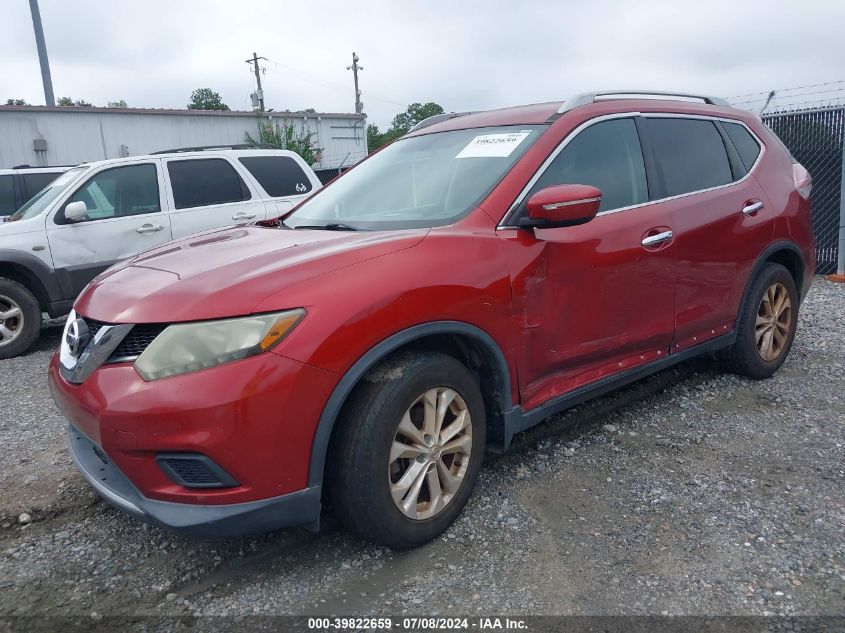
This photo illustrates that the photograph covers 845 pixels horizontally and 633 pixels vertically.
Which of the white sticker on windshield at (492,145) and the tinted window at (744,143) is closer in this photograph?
the white sticker on windshield at (492,145)

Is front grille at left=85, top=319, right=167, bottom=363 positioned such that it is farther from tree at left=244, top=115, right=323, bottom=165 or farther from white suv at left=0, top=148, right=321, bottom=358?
tree at left=244, top=115, right=323, bottom=165

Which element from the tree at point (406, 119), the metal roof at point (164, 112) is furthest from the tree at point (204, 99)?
the metal roof at point (164, 112)

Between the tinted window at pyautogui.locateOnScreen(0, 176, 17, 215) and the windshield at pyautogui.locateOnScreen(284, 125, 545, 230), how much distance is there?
22.4ft

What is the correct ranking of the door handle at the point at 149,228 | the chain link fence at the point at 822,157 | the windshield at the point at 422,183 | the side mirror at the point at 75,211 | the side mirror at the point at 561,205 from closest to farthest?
the side mirror at the point at 561,205 < the windshield at the point at 422,183 < the side mirror at the point at 75,211 < the door handle at the point at 149,228 < the chain link fence at the point at 822,157

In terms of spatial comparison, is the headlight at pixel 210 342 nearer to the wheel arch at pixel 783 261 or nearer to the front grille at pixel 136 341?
the front grille at pixel 136 341

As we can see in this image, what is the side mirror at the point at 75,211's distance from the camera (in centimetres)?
645

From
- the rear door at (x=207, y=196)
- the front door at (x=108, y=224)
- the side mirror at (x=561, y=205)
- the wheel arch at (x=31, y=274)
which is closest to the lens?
the side mirror at (x=561, y=205)

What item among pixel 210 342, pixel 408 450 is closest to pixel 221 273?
pixel 210 342

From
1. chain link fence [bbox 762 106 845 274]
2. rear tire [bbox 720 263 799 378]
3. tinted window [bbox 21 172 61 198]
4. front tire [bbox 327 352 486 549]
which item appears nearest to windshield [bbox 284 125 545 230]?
front tire [bbox 327 352 486 549]

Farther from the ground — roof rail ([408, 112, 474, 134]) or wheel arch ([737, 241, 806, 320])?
roof rail ([408, 112, 474, 134])

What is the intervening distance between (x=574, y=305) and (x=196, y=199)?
525 cm

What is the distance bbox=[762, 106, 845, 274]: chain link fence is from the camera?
26.8 ft

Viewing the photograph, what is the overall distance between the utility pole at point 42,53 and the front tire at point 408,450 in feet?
62.6

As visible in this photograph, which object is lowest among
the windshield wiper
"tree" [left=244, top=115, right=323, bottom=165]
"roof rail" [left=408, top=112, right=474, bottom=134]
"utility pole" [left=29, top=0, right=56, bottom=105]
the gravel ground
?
the gravel ground
